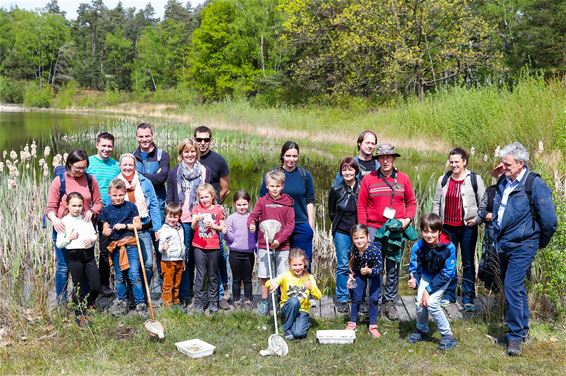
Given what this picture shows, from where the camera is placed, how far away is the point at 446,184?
505 centimetres

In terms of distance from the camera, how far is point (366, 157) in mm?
5184

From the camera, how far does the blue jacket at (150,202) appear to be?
5000mm

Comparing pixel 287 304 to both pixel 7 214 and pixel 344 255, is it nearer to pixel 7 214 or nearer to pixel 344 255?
pixel 344 255

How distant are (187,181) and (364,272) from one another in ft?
6.13

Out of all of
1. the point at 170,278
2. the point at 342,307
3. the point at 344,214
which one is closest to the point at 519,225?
the point at 344,214

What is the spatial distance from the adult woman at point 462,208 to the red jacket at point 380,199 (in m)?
0.38

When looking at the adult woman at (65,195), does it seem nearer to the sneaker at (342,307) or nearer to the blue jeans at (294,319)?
the blue jeans at (294,319)

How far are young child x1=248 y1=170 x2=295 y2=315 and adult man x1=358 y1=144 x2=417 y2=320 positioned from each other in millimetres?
664

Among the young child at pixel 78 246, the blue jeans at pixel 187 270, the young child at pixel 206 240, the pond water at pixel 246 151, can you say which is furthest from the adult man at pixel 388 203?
the pond water at pixel 246 151

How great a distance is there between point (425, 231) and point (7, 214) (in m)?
4.89

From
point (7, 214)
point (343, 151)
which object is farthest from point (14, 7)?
point (7, 214)

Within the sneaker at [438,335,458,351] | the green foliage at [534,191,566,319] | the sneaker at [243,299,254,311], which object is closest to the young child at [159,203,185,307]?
the sneaker at [243,299,254,311]

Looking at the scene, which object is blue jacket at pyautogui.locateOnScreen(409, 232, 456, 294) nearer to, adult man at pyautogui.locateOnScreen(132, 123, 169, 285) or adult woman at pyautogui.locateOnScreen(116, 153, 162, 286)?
adult woman at pyautogui.locateOnScreen(116, 153, 162, 286)

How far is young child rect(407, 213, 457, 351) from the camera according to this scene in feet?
13.9
